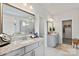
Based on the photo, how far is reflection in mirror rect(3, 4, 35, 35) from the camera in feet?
6.19

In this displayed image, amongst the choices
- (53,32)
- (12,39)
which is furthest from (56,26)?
(12,39)

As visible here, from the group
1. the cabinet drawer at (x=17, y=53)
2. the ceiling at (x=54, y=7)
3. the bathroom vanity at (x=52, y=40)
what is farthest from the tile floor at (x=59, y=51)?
the ceiling at (x=54, y=7)

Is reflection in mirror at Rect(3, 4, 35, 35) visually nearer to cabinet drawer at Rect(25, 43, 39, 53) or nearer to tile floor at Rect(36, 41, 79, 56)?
cabinet drawer at Rect(25, 43, 39, 53)

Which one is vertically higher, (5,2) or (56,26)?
(5,2)

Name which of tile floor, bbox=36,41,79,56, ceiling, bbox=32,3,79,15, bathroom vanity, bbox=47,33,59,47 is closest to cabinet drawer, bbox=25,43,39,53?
tile floor, bbox=36,41,79,56

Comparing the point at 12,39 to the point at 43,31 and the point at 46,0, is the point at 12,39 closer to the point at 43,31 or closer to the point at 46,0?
the point at 43,31

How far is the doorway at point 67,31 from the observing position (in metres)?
2.03

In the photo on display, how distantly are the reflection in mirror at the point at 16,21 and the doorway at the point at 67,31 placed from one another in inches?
24.7

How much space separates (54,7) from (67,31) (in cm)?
53

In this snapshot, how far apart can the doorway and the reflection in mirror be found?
63cm

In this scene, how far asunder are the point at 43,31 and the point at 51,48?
36 cm

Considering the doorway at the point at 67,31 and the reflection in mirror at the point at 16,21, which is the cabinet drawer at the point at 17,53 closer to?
the reflection in mirror at the point at 16,21

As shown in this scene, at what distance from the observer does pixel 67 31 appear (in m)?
2.09

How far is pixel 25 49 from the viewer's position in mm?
1831
